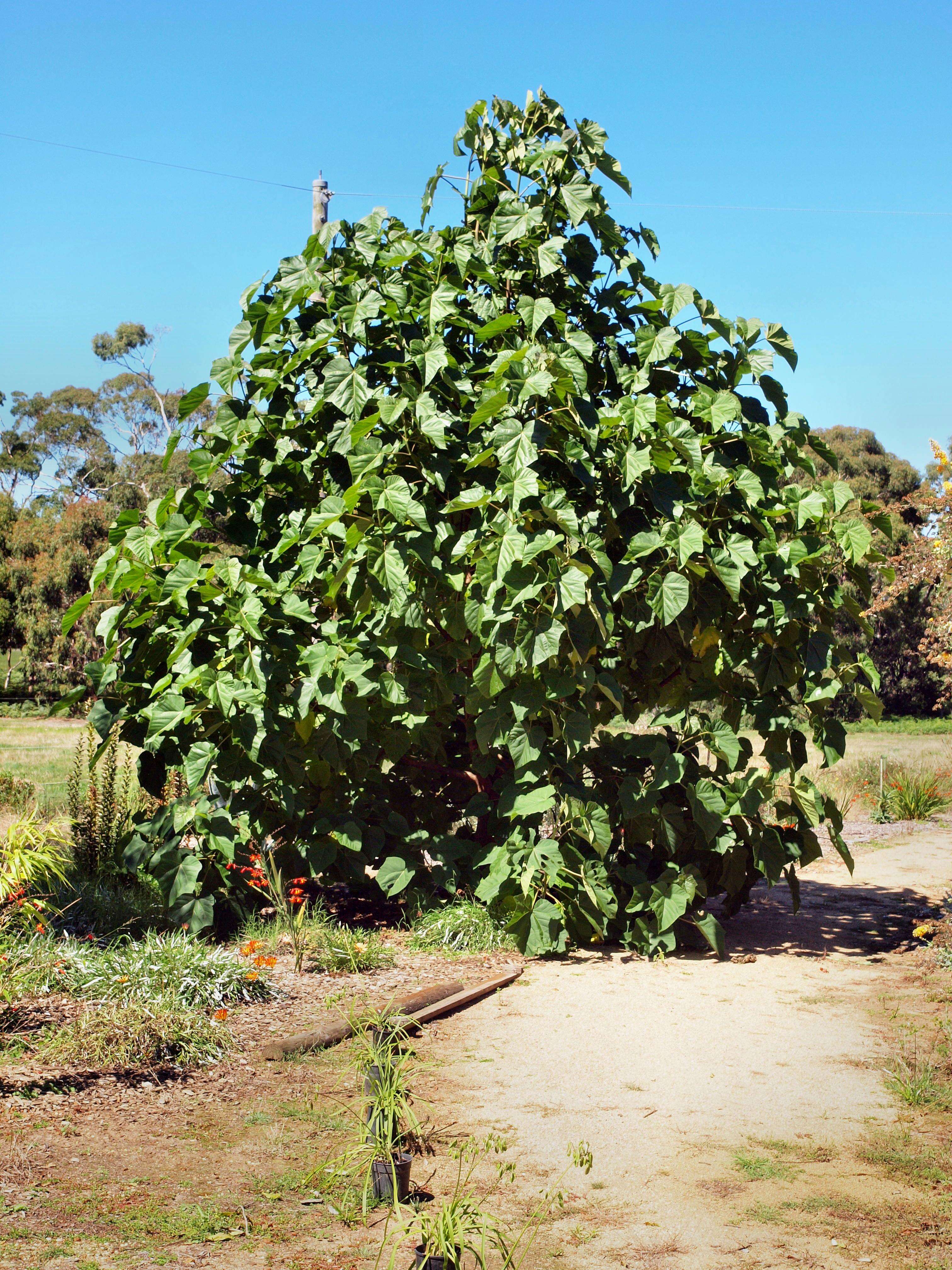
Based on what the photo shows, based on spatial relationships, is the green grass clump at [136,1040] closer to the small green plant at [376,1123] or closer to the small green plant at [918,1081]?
the small green plant at [376,1123]

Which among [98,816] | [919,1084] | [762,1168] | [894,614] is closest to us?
[762,1168]

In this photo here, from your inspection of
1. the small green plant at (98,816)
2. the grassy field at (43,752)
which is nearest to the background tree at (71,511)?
the grassy field at (43,752)

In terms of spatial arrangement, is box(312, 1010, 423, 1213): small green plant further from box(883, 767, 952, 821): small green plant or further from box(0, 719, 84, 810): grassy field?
box(883, 767, 952, 821): small green plant

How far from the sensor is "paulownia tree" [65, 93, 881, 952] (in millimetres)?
4840

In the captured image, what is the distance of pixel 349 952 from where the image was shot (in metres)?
4.98

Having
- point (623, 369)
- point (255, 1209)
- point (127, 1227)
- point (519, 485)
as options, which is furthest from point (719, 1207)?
point (623, 369)

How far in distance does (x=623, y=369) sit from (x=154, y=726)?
2.79 meters

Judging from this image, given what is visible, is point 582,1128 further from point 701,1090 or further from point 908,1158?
point 908,1158

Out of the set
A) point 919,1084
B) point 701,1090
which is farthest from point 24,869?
point 919,1084

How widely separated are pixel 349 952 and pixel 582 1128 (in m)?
1.81

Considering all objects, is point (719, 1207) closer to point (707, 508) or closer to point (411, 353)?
point (707, 508)

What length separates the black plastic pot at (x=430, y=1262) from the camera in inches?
90.4

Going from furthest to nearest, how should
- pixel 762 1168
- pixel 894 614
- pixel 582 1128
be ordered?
pixel 894 614 < pixel 582 1128 < pixel 762 1168

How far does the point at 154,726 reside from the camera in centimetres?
493
